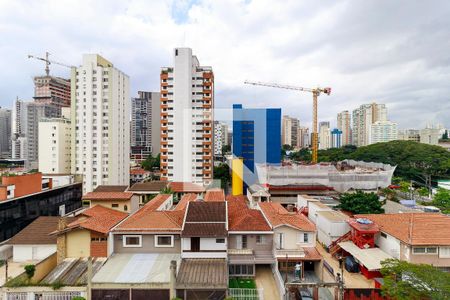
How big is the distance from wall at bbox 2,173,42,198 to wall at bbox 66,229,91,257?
442 inches

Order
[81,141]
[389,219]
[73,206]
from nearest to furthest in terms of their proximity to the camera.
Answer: [389,219] → [73,206] → [81,141]

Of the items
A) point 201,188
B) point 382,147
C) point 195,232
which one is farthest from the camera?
point 382,147

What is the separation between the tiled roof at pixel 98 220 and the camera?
52.1 feet

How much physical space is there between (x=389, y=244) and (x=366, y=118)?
369 ft

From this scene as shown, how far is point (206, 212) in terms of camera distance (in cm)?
1694

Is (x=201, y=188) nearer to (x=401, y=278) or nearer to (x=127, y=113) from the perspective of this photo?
(x=127, y=113)

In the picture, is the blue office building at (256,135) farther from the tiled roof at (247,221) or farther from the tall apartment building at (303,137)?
the tall apartment building at (303,137)

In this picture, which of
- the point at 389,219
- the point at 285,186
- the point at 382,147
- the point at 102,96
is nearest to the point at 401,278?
the point at 389,219

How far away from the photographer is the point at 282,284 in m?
12.9

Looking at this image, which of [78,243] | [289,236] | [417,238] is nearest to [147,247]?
[78,243]

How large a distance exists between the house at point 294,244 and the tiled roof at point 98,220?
33.1 feet

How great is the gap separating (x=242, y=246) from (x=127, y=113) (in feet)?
127

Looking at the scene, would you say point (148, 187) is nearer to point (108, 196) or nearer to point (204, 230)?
point (108, 196)

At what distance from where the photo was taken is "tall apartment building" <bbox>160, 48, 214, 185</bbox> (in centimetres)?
4416
